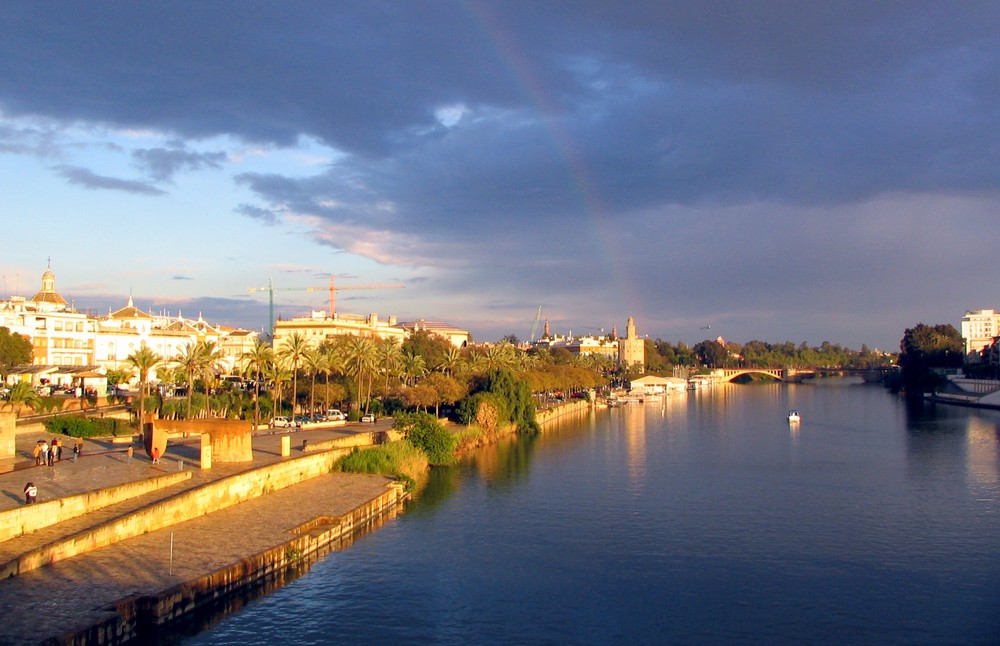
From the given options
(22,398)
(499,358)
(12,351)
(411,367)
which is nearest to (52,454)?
(22,398)

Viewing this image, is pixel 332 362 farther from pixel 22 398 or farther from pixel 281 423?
pixel 22 398

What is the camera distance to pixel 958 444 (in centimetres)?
6197

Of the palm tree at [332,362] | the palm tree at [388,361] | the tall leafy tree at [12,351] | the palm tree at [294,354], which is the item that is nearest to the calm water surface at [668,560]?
the palm tree at [294,354]

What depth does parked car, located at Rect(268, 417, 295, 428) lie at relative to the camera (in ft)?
177

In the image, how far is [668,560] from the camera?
2809 centimetres

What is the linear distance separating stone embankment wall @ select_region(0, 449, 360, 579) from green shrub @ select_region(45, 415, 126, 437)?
13.0 meters

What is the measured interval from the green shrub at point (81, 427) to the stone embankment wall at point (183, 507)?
13.0 m

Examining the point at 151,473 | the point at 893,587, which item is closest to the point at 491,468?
the point at 151,473

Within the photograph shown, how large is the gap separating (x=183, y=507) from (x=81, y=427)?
62.5 ft

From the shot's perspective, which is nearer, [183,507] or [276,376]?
[183,507]

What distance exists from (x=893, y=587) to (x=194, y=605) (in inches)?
757

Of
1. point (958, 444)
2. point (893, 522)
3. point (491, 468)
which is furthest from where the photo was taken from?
point (958, 444)

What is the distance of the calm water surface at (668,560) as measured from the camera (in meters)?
21.9

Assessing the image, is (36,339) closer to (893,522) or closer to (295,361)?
(295,361)
